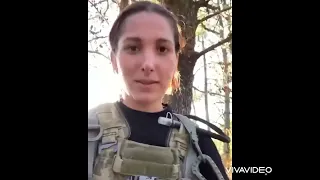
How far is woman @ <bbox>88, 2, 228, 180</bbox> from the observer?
1.76m

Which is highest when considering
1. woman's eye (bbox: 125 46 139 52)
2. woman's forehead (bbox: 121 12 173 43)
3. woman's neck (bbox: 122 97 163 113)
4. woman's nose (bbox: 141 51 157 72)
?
woman's forehead (bbox: 121 12 173 43)

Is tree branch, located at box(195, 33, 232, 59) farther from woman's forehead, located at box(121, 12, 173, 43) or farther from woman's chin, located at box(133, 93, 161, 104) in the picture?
woman's chin, located at box(133, 93, 161, 104)

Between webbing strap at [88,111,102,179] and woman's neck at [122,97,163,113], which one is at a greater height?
woman's neck at [122,97,163,113]

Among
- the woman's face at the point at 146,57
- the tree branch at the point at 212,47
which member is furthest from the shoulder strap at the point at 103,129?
the tree branch at the point at 212,47

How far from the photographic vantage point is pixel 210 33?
71.8 inches

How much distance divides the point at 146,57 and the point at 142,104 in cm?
19

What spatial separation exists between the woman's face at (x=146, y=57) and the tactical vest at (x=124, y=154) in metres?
0.13

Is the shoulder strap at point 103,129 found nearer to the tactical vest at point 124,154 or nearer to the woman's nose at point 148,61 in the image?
the tactical vest at point 124,154

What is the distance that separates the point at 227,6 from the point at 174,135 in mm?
560

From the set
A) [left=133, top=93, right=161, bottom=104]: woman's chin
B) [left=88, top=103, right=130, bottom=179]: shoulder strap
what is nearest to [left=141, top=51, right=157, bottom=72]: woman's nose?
[left=133, top=93, right=161, bottom=104]: woman's chin

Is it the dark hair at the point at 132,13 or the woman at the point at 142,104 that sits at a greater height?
the dark hair at the point at 132,13

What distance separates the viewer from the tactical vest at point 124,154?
1758mm
